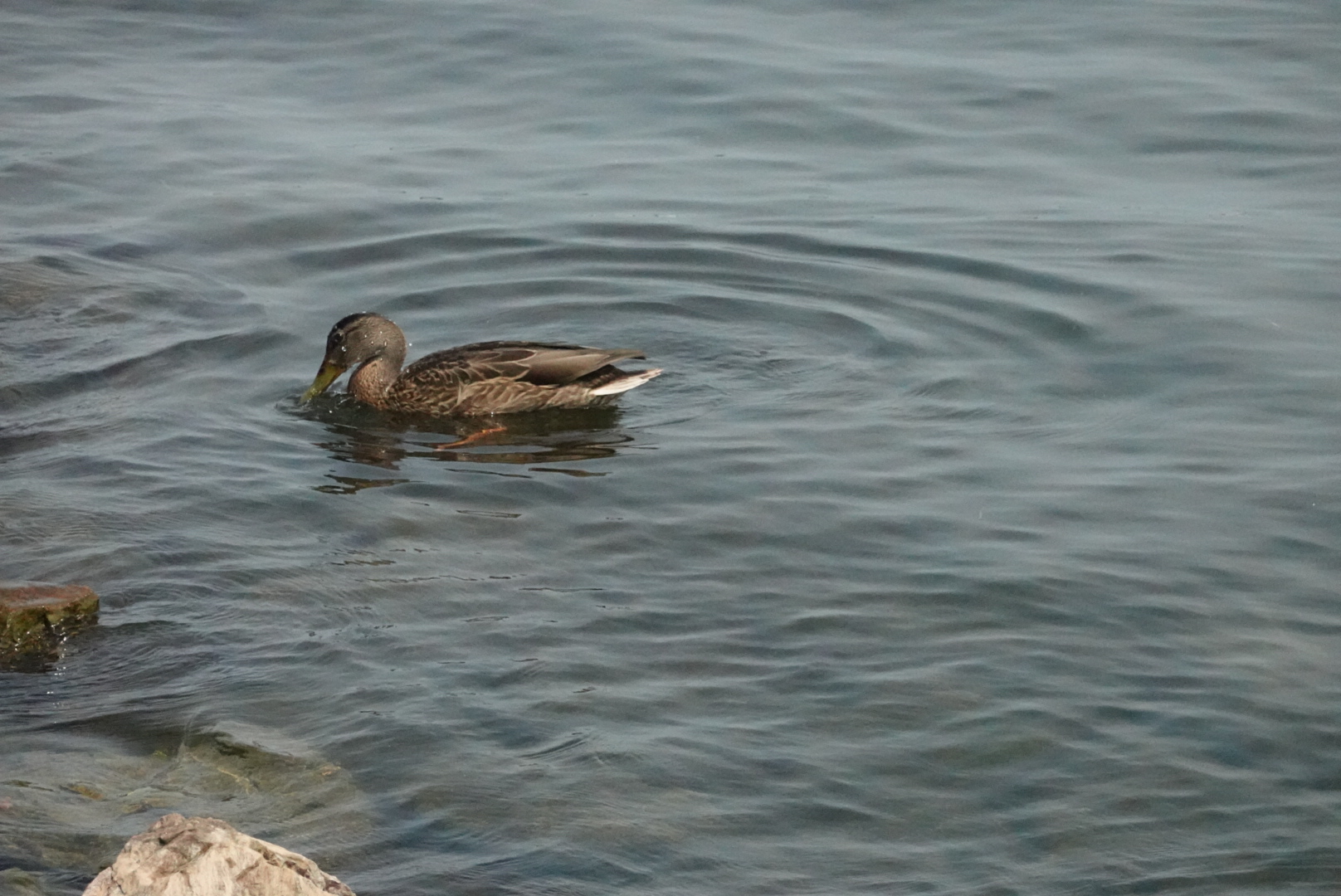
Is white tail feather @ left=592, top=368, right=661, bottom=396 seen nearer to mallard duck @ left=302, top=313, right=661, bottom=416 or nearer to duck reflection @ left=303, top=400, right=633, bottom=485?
mallard duck @ left=302, top=313, right=661, bottom=416

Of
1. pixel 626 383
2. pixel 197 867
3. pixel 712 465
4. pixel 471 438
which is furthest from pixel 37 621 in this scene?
pixel 626 383

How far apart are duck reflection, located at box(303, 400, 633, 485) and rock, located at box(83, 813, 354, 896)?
513 centimetres

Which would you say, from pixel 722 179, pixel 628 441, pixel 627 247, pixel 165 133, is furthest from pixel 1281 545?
pixel 165 133

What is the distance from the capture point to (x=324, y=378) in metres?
11.0

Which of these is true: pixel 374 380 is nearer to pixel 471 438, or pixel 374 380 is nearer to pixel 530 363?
pixel 471 438

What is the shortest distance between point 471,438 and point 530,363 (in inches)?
21.7

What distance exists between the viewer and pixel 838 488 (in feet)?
30.3

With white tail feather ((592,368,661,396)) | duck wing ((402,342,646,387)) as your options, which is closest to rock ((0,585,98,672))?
duck wing ((402,342,646,387))

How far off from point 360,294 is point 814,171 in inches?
171

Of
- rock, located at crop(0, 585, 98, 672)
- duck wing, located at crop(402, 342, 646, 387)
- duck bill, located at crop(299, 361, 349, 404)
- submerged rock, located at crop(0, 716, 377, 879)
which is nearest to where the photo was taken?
submerged rock, located at crop(0, 716, 377, 879)

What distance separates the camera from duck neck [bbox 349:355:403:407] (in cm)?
1105

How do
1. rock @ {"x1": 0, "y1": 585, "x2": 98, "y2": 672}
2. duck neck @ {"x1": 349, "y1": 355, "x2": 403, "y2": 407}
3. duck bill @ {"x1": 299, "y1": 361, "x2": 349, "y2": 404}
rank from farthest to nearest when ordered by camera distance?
duck neck @ {"x1": 349, "y1": 355, "x2": 403, "y2": 407} < duck bill @ {"x1": 299, "y1": 361, "x2": 349, "y2": 404} < rock @ {"x1": 0, "y1": 585, "x2": 98, "y2": 672}

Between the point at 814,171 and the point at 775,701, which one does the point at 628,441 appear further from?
the point at 814,171

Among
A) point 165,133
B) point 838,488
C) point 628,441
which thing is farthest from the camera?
point 165,133
